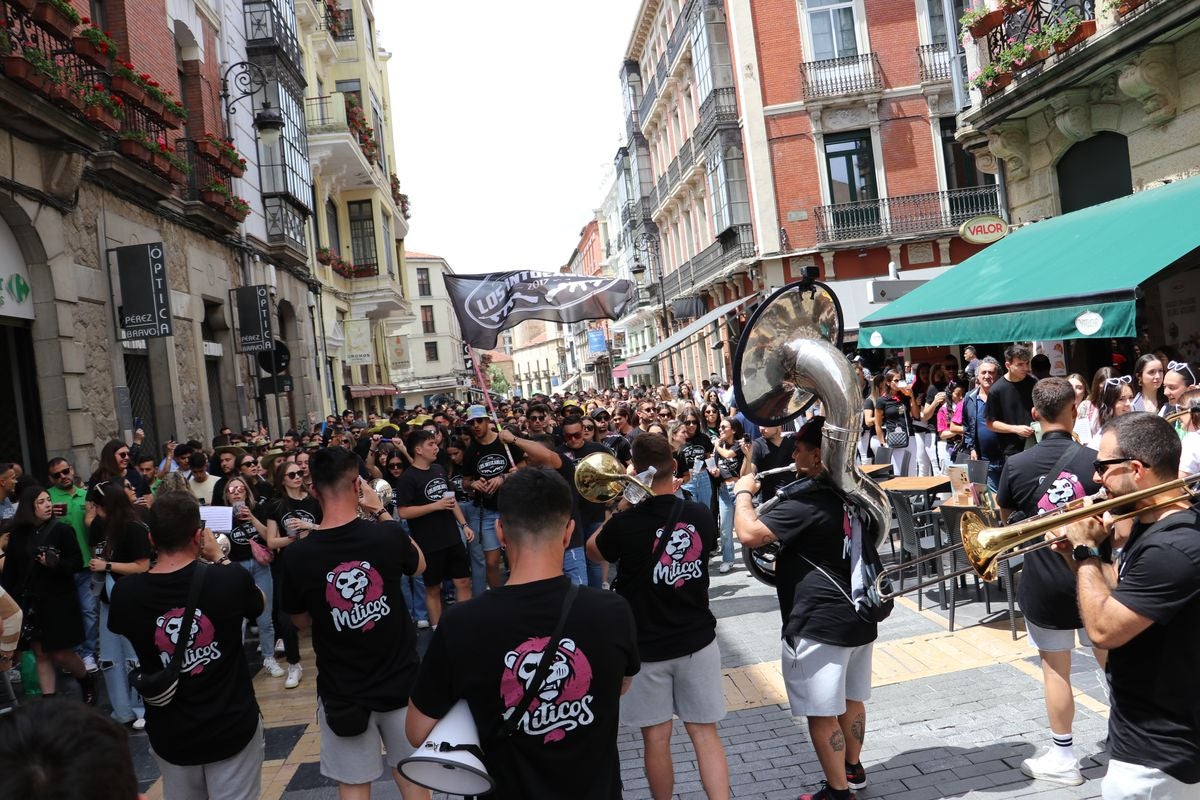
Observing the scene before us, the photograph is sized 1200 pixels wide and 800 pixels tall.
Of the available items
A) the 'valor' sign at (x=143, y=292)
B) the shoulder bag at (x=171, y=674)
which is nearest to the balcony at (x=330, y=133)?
the 'valor' sign at (x=143, y=292)

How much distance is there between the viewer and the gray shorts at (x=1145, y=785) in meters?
2.72

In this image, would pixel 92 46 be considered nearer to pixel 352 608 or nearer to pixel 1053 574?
pixel 352 608

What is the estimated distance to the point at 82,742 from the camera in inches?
61.5

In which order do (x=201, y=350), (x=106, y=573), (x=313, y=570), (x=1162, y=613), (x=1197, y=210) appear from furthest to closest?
1. (x=201, y=350)
2. (x=1197, y=210)
3. (x=106, y=573)
4. (x=313, y=570)
5. (x=1162, y=613)

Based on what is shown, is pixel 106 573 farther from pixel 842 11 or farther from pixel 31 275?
pixel 842 11

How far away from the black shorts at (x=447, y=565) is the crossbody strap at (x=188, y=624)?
3.94m

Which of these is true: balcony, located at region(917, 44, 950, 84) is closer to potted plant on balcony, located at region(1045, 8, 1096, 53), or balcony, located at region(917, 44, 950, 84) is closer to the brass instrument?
potted plant on balcony, located at region(1045, 8, 1096, 53)

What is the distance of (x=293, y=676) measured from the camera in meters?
7.29

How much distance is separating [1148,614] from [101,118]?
450 inches

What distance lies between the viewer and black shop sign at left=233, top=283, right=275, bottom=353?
17.3 meters

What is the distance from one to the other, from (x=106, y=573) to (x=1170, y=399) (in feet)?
25.1

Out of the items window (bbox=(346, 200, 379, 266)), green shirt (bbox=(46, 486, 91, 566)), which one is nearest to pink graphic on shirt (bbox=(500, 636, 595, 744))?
green shirt (bbox=(46, 486, 91, 566))

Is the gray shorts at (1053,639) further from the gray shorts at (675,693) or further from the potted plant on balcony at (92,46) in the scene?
the potted plant on balcony at (92,46)

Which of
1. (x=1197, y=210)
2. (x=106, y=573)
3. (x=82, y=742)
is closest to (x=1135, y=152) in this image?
(x=1197, y=210)
